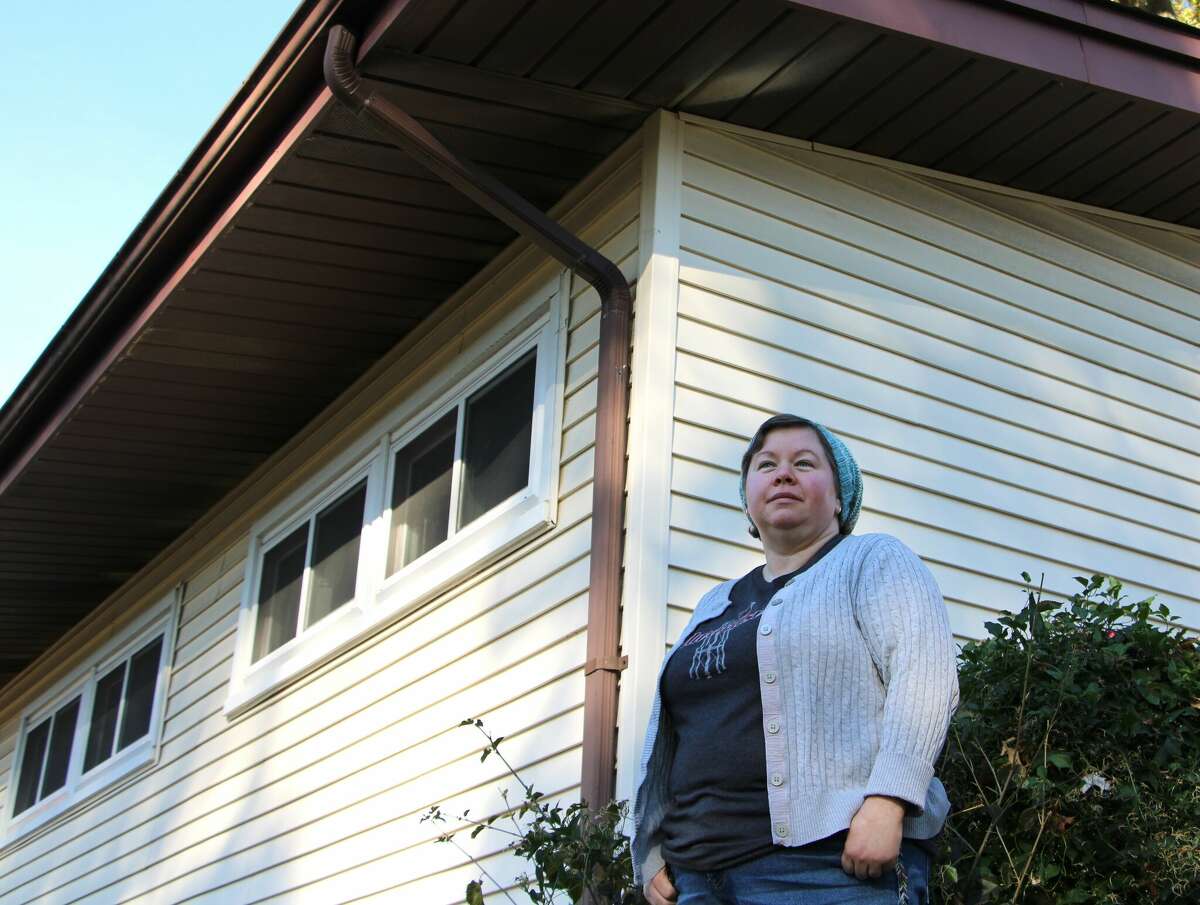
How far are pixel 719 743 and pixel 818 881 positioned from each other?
352 mm

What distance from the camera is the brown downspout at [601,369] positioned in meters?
4.29

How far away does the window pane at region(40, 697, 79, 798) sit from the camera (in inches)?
376

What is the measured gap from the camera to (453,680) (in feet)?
17.4

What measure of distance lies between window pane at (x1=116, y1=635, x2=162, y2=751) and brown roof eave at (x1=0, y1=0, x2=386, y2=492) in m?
1.68

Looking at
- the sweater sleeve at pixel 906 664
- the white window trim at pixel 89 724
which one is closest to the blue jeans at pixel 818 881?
the sweater sleeve at pixel 906 664

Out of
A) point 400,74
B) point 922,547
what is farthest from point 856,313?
point 400,74

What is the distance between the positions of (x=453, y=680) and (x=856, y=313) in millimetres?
2005

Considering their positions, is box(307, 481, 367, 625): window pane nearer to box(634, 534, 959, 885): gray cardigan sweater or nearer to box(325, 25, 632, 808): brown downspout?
box(325, 25, 632, 808): brown downspout

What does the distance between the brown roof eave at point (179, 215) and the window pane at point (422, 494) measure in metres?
1.26

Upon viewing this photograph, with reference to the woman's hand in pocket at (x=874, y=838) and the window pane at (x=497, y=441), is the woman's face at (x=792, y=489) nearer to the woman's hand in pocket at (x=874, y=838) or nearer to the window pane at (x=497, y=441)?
the woman's hand in pocket at (x=874, y=838)

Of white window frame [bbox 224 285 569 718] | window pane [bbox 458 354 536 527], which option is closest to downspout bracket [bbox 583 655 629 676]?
white window frame [bbox 224 285 569 718]

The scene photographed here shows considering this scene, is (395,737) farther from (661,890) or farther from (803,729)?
(803,729)

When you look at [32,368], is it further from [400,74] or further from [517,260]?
[400,74]

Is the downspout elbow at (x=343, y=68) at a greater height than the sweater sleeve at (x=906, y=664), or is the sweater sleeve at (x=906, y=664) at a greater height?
the downspout elbow at (x=343, y=68)
